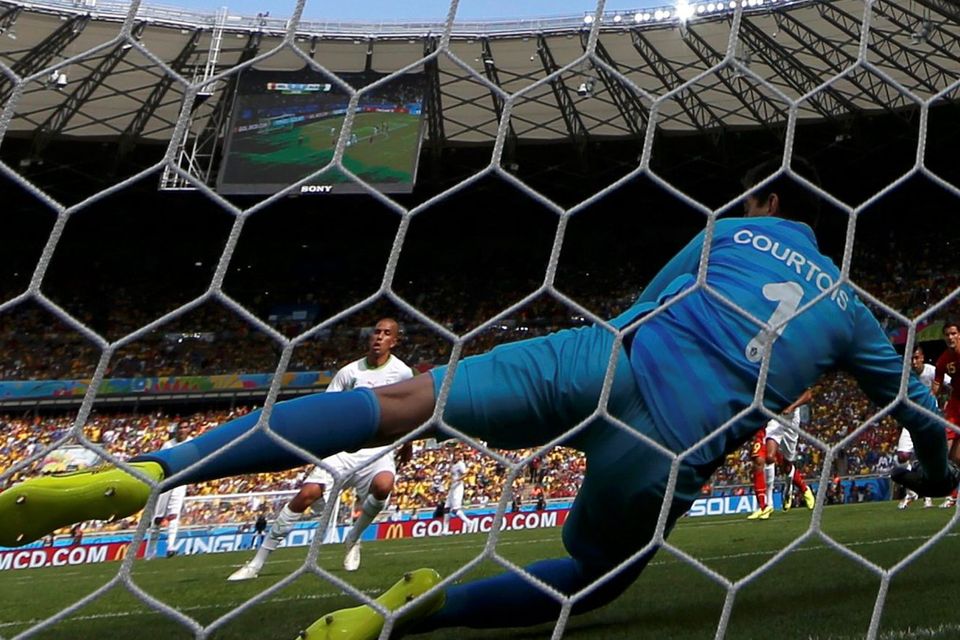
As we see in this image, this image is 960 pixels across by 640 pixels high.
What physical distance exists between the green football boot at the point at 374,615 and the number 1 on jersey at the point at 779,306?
786 mm

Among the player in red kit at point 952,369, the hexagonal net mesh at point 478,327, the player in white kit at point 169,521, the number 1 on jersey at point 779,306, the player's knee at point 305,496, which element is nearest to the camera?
the hexagonal net mesh at point 478,327

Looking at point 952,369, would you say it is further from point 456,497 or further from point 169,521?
point 169,521

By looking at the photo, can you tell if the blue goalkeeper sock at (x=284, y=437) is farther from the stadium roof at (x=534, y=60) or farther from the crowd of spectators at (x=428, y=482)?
the stadium roof at (x=534, y=60)

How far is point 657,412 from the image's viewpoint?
1601 millimetres

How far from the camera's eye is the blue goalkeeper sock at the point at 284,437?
1397 millimetres

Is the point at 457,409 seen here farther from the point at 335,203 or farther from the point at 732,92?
the point at 335,203

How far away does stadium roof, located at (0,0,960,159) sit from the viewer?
38.7 ft

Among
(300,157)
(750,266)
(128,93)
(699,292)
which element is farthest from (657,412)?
(128,93)

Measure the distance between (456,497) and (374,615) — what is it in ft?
22.1

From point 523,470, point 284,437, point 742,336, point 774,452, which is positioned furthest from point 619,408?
point 523,470

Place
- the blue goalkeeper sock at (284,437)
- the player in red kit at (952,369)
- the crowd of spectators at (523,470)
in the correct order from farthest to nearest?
the crowd of spectators at (523,470) → the player in red kit at (952,369) → the blue goalkeeper sock at (284,437)

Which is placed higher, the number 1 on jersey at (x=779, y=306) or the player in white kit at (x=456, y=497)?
the number 1 on jersey at (x=779, y=306)

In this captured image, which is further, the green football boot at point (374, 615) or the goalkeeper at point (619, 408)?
the green football boot at point (374, 615)

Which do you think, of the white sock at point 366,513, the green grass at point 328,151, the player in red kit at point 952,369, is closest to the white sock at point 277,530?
the white sock at point 366,513
